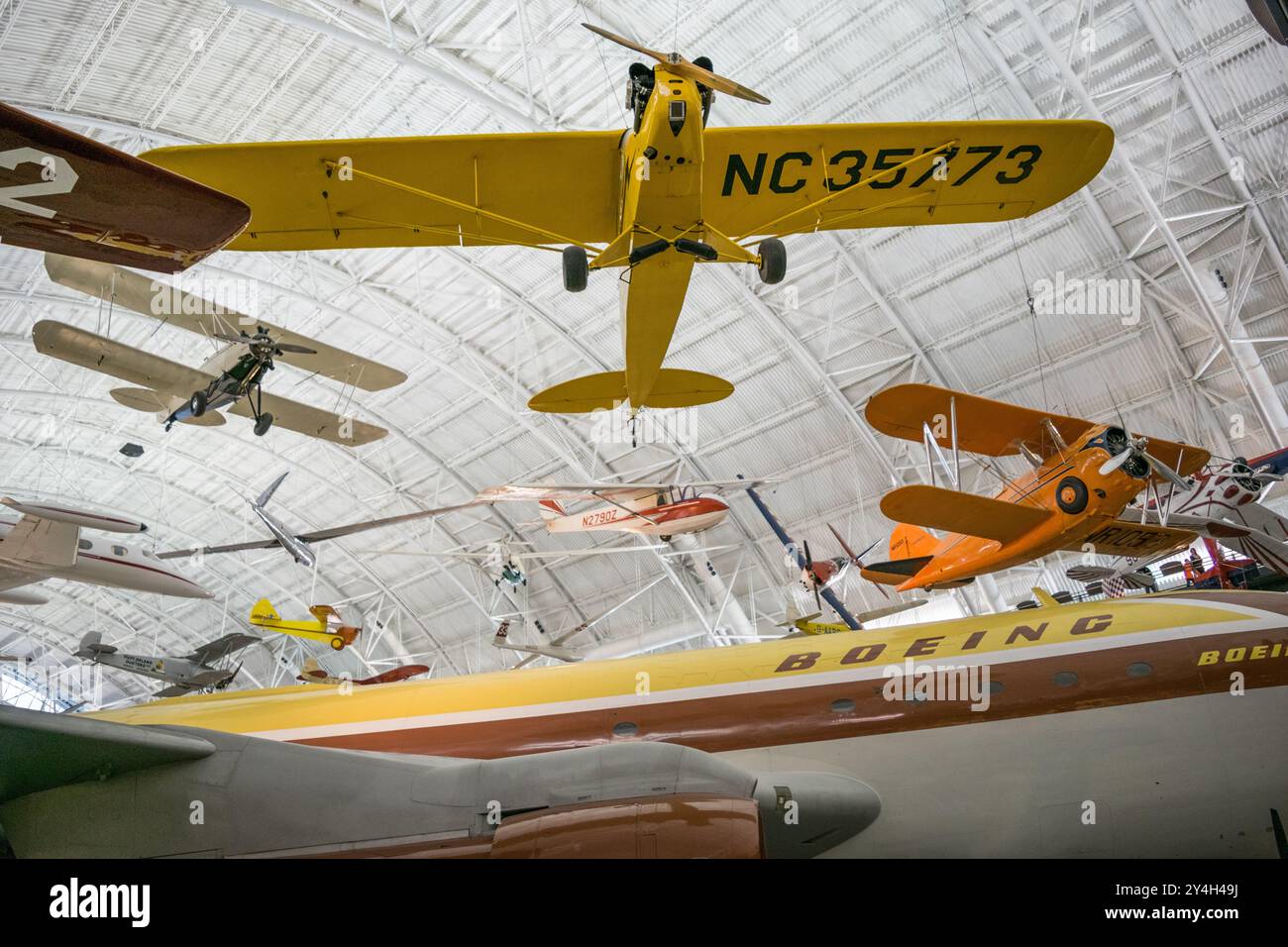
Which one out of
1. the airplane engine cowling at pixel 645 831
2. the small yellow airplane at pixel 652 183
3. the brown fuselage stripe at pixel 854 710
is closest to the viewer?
the airplane engine cowling at pixel 645 831

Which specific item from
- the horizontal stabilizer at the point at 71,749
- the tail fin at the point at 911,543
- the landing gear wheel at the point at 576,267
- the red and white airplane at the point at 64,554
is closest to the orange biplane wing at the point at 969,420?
the tail fin at the point at 911,543

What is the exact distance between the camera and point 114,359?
18875 millimetres

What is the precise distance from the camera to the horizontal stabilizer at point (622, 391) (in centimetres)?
1364

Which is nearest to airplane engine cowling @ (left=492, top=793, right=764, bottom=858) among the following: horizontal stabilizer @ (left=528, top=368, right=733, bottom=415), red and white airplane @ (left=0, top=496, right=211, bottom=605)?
horizontal stabilizer @ (left=528, top=368, right=733, bottom=415)

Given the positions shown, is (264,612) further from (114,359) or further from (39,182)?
(39,182)

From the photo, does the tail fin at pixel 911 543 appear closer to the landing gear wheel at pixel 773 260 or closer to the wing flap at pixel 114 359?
the landing gear wheel at pixel 773 260

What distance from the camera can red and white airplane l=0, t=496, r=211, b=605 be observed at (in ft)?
52.1

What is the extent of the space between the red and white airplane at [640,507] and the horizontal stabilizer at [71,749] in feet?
54.2

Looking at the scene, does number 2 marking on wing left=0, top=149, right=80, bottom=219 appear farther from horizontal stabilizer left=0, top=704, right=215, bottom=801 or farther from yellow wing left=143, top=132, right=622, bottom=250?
yellow wing left=143, top=132, right=622, bottom=250

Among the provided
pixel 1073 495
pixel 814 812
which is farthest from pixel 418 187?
pixel 1073 495

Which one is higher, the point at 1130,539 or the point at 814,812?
the point at 1130,539

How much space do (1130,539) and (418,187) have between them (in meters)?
10.3

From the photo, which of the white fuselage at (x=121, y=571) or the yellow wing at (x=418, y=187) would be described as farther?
the white fuselage at (x=121, y=571)
